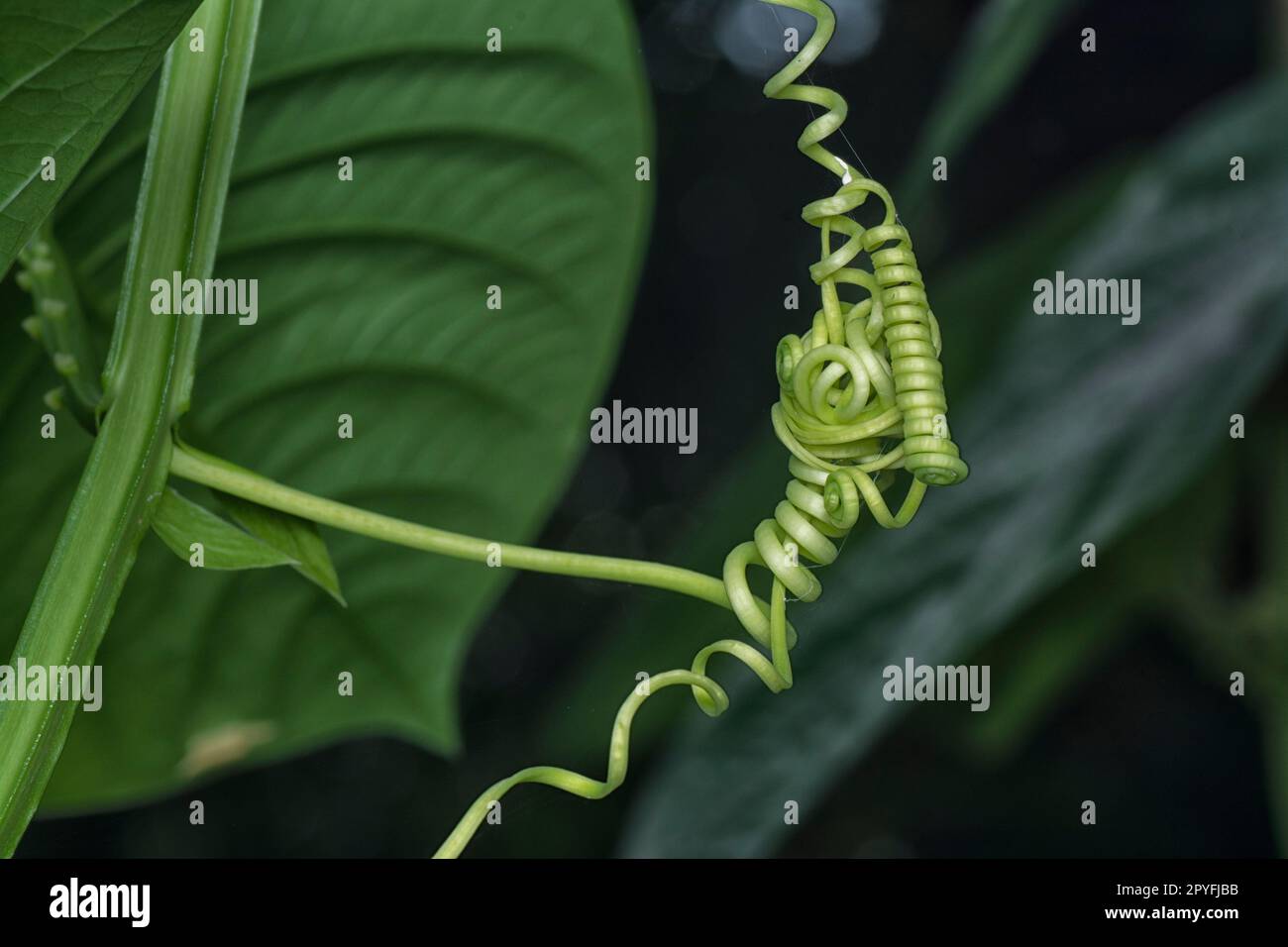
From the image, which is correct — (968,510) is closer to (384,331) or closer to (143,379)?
(384,331)

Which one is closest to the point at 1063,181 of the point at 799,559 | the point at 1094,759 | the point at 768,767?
the point at 1094,759

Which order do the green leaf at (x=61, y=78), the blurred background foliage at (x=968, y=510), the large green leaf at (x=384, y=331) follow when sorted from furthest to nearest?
the blurred background foliage at (x=968, y=510)
the large green leaf at (x=384, y=331)
the green leaf at (x=61, y=78)

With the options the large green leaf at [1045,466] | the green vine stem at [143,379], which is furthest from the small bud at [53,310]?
the large green leaf at [1045,466]

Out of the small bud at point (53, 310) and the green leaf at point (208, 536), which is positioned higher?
the small bud at point (53, 310)

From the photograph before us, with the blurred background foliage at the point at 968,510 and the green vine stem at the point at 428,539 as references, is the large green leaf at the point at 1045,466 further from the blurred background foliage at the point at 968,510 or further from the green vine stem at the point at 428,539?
the green vine stem at the point at 428,539

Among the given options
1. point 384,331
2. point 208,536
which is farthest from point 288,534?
point 384,331

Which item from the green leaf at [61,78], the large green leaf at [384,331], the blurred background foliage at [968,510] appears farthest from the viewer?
the blurred background foliage at [968,510]

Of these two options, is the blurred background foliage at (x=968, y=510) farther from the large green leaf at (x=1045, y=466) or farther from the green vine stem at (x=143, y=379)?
the green vine stem at (x=143, y=379)

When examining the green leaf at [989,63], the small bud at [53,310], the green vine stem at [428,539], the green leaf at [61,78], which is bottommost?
the green vine stem at [428,539]

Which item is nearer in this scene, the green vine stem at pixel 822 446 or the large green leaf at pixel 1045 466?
the green vine stem at pixel 822 446
